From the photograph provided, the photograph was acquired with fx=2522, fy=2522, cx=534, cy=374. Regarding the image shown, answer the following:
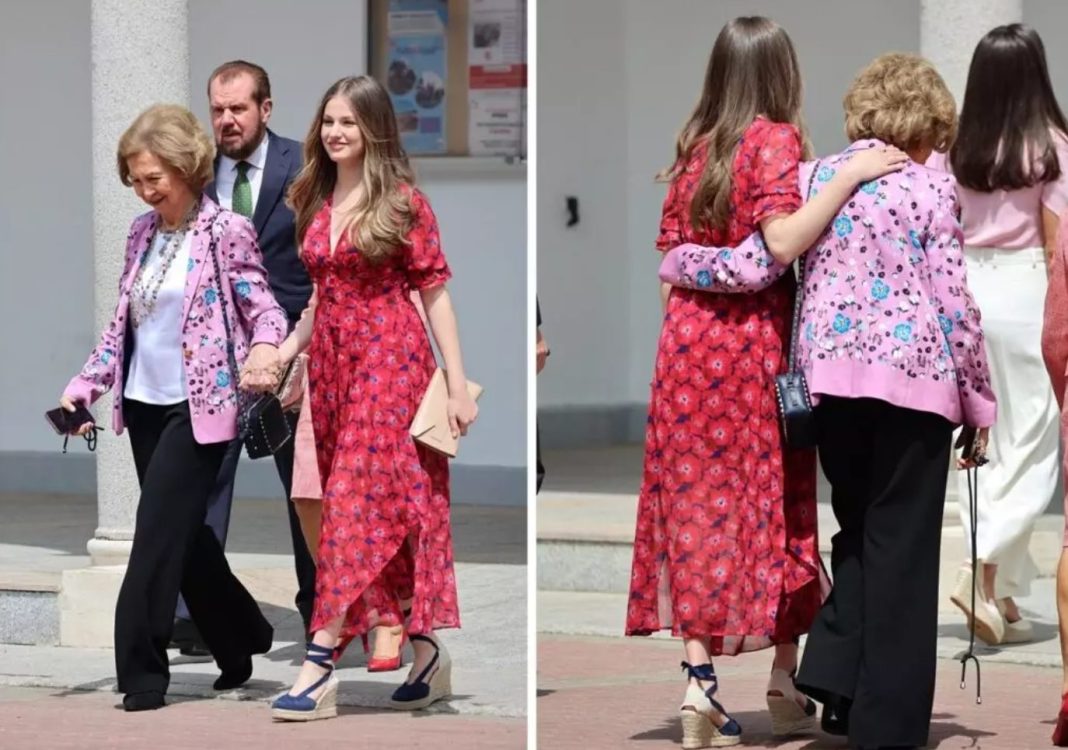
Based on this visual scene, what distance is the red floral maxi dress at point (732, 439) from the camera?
5867 millimetres

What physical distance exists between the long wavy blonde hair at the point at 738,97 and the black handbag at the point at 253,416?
4.74ft

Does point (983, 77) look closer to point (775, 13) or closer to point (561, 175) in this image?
point (561, 175)

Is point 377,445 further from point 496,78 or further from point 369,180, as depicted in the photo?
point 496,78

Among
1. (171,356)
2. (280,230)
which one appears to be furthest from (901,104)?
(280,230)

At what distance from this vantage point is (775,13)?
37.2ft

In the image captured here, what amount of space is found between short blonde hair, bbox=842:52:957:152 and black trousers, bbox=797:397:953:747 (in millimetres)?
640

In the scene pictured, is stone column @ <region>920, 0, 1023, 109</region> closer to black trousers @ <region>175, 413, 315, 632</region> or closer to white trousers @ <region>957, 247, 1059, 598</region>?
white trousers @ <region>957, 247, 1059, 598</region>

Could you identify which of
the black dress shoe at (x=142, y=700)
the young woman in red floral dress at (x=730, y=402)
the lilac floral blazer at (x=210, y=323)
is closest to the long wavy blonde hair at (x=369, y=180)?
the lilac floral blazer at (x=210, y=323)

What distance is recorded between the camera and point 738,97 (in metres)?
5.94

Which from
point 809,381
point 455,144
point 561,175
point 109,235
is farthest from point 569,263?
point 809,381

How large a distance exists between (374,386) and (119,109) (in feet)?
6.79

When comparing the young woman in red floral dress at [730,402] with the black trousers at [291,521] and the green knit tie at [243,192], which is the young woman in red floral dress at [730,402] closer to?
the black trousers at [291,521]

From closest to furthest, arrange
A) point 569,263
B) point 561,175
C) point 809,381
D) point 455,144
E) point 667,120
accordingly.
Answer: point 809,381 < point 561,175 < point 569,263 < point 667,120 < point 455,144

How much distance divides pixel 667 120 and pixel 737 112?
3866 millimetres
